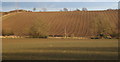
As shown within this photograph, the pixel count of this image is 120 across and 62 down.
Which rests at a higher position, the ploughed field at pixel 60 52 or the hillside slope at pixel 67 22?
the hillside slope at pixel 67 22

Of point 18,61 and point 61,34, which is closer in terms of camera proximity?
point 18,61

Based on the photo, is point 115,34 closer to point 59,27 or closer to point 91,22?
point 91,22

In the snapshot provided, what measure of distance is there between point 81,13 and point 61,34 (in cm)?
2861

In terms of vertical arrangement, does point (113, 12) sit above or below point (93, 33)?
above

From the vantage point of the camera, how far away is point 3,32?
323 feet

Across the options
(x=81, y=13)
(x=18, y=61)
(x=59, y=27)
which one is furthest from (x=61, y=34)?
(x=18, y=61)

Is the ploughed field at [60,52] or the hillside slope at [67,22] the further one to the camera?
the hillside slope at [67,22]

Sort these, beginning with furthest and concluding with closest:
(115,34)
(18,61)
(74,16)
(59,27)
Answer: (74,16)
(59,27)
(115,34)
(18,61)

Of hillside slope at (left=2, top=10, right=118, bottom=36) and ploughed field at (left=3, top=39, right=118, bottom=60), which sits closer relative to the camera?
ploughed field at (left=3, top=39, right=118, bottom=60)

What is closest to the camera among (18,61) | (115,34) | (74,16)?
(18,61)

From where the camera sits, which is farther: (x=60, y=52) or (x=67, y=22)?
(x=67, y=22)

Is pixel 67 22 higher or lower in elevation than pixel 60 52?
higher

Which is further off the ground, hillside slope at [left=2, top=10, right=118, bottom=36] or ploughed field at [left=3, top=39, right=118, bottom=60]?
hillside slope at [left=2, top=10, right=118, bottom=36]

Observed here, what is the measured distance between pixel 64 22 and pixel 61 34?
54.1 ft
